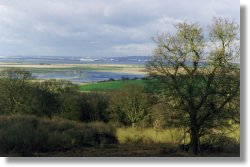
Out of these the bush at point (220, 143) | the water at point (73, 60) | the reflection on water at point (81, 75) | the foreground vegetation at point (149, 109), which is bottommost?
the bush at point (220, 143)

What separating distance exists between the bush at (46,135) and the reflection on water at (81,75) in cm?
65

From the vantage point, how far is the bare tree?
20.5 feet

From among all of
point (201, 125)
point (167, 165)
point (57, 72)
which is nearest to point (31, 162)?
point (57, 72)

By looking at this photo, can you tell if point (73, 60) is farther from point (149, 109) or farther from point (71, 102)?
point (149, 109)

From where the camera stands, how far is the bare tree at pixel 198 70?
625cm

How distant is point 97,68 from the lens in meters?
6.57

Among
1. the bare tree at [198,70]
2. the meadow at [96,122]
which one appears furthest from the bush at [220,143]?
the bare tree at [198,70]

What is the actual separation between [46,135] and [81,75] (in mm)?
1029

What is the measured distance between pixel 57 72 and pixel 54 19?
788 mm

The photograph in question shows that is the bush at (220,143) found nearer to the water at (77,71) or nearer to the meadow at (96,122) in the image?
the meadow at (96,122)

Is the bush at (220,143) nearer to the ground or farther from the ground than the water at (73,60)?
nearer to the ground

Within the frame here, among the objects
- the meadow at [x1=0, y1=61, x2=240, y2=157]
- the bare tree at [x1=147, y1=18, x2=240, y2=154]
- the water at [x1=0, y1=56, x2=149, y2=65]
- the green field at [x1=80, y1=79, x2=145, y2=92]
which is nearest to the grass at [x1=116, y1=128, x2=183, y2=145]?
the meadow at [x1=0, y1=61, x2=240, y2=157]

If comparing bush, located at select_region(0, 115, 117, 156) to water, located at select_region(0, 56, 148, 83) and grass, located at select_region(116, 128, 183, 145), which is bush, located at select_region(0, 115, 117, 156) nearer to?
grass, located at select_region(116, 128, 183, 145)

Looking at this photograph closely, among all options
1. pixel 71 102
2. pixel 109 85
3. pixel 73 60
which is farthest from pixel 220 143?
pixel 73 60
